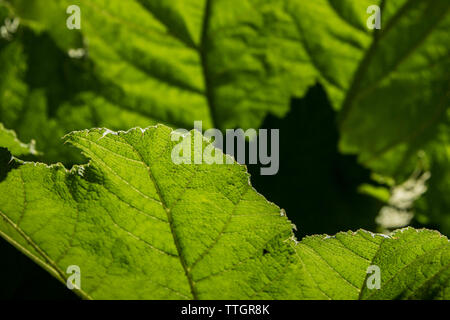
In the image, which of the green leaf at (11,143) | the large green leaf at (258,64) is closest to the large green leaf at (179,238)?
the green leaf at (11,143)

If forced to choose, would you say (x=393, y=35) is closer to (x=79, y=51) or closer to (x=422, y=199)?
(x=422, y=199)

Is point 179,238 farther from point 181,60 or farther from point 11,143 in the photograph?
point 181,60

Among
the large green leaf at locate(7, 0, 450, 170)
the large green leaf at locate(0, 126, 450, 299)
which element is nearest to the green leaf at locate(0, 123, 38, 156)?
the large green leaf at locate(0, 126, 450, 299)

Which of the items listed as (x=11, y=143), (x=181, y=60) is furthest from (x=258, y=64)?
(x=11, y=143)

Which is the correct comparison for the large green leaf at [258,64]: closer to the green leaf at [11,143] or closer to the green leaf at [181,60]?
the green leaf at [181,60]

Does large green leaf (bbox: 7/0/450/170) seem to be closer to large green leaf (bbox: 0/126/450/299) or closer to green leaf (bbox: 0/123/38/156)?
green leaf (bbox: 0/123/38/156)

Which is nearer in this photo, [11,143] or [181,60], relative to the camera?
[11,143]

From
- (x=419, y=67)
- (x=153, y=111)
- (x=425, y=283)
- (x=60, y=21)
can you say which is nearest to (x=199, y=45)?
(x=153, y=111)

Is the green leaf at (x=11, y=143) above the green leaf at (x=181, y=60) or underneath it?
underneath
